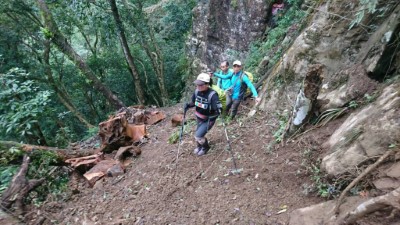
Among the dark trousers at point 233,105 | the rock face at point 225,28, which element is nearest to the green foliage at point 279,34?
the rock face at point 225,28

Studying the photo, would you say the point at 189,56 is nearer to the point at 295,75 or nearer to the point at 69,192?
the point at 295,75

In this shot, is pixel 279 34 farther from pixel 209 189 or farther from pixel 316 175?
pixel 316 175

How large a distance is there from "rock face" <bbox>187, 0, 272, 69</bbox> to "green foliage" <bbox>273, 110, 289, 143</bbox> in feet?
25.0

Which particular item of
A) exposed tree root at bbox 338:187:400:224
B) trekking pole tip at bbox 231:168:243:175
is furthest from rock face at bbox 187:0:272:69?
exposed tree root at bbox 338:187:400:224

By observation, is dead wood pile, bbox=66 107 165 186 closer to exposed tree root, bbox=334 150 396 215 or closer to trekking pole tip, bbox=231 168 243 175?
trekking pole tip, bbox=231 168 243 175

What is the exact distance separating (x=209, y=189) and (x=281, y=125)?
2177 mm

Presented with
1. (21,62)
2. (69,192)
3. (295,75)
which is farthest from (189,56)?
(69,192)

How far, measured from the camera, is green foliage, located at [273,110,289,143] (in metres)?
6.17

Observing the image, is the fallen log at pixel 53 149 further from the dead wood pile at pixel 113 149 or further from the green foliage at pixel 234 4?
the green foliage at pixel 234 4

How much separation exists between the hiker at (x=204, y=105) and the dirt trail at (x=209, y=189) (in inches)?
16.5

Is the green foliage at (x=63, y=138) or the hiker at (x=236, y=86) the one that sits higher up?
the hiker at (x=236, y=86)

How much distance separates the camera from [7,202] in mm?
5168

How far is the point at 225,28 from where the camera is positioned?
16250mm

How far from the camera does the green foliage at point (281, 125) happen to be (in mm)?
6173
